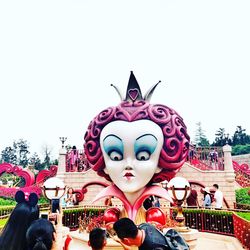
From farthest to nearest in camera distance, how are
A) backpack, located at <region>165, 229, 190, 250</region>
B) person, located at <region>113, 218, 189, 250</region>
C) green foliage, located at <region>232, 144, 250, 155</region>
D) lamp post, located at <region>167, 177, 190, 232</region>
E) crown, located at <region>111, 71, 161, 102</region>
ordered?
green foliage, located at <region>232, 144, 250, 155</region>, lamp post, located at <region>167, 177, 190, 232</region>, crown, located at <region>111, 71, 161, 102</region>, backpack, located at <region>165, 229, 190, 250</region>, person, located at <region>113, 218, 189, 250</region>

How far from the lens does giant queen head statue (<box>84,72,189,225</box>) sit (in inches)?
210

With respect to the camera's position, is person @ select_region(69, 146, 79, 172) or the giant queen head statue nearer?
the giant queen head statue

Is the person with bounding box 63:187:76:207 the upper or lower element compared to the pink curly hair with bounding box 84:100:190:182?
lower

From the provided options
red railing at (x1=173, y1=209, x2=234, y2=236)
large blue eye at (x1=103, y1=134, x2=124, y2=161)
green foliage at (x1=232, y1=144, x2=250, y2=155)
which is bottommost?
red railing at (x1=173, y1=209, x2=234, y2=236)

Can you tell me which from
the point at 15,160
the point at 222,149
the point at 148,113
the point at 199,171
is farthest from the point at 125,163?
the point at 15,160

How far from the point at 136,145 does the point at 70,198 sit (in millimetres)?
7643

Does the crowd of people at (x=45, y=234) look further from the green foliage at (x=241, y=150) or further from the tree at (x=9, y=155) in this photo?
the tree at (x=9, y=155)

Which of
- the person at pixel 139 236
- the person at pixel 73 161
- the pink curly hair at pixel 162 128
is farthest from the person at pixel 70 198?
the person at pixel 139 236

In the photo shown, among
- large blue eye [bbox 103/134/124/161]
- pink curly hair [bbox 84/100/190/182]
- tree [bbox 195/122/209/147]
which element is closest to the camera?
large blue eye [bbox 103/134/124/161]

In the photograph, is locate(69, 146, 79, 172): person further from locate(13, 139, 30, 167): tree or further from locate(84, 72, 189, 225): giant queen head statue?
locate(13, 139, 30, 167): tree

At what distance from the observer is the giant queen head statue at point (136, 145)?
5336 mm

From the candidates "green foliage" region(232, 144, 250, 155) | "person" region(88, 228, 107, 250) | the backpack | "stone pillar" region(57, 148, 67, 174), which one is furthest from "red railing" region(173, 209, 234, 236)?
"green foliage" region(232, 144, 250, 155)

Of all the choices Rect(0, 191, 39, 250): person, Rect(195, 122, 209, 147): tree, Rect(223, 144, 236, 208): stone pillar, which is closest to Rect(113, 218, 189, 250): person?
Rect(0, 191, 39, 250): person

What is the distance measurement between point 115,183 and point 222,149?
36.0 ft
